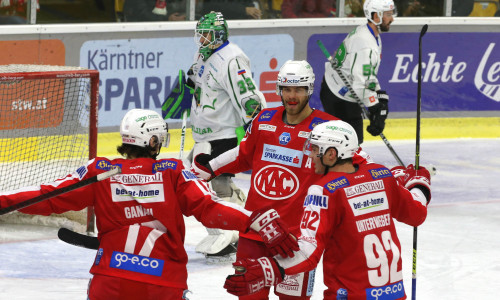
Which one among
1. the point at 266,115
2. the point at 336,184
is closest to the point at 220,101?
the point at 266,115

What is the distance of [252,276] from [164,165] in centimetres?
70

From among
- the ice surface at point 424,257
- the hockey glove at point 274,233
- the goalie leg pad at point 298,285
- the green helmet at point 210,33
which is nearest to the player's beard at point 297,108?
the goalie leg pad at point 298,285

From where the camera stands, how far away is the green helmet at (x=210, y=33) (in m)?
7.46

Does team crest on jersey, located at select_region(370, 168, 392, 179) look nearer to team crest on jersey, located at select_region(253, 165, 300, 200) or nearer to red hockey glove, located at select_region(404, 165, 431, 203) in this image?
red hockey glove, located at select_region(404, 165, 431, 203)

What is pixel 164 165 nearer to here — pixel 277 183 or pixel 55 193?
pixel 55 193

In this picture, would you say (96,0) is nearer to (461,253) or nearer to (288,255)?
(461,253)

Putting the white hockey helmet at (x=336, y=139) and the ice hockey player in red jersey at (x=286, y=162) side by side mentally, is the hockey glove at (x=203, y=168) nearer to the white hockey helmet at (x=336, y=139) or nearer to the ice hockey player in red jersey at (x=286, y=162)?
the ice hockey player in red jersey at (x=286, y=162)

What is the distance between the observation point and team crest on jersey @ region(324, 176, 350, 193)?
4445 millimetres

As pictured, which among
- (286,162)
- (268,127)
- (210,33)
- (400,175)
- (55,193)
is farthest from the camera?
(210,33)

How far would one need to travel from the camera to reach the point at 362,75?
880cm

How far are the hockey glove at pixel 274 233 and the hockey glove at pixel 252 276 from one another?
76mm

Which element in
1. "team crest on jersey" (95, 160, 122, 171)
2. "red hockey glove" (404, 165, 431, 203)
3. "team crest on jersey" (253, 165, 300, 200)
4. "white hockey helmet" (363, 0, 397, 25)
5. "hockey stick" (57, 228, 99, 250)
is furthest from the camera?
"white hockey helmet" (363, 0, 397, 25)

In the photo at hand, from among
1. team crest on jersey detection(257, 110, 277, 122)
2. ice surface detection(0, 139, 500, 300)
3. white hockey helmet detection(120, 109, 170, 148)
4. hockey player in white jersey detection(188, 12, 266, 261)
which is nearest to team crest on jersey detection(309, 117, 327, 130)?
team crest on jersey detection(257, 110, 277, 122)

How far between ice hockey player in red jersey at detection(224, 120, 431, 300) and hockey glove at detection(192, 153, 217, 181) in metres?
1.09
